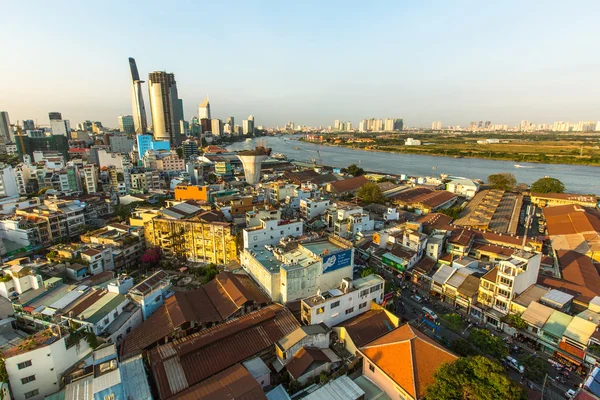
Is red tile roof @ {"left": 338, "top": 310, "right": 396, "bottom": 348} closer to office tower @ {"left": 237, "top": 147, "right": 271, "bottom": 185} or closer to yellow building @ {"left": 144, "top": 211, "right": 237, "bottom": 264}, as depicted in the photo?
yellow building @ {"left": 144, "top": 211, "right": 237, "bottom": 264}

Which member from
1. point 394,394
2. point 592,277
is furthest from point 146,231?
point 592,277

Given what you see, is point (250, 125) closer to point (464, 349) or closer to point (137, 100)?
point (137, 100)

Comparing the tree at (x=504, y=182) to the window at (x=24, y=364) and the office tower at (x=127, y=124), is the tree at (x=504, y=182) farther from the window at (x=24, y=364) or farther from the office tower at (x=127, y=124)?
the office tower at (x=127, y=124)

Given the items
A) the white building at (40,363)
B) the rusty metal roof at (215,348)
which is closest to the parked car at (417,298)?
the rusty metal roof at (215,348)

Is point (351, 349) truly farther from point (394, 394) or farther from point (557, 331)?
point (557, 331)

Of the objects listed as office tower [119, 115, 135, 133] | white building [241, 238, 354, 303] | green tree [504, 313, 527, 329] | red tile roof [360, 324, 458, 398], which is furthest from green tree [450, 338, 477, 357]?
office tower [119, 115, 135, 133]
